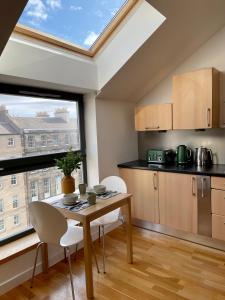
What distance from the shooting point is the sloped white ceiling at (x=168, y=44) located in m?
2.08

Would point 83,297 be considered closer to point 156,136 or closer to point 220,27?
point 156,136

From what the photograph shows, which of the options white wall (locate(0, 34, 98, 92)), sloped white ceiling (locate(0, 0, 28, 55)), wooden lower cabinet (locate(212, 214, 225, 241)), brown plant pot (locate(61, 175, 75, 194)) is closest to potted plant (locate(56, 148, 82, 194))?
brown plant pot (locate(61, 175, 75, 194))

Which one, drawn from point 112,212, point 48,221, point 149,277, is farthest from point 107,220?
point 48,221

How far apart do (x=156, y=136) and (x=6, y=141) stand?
2008 millimetres

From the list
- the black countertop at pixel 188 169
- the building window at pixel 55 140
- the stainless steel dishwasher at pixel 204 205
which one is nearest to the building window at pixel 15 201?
the building window at pixel 55 140

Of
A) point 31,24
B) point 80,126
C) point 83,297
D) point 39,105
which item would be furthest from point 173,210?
point 31,24

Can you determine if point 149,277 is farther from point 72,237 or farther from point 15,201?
point 15,201

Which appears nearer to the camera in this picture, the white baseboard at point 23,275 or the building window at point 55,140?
the white baseboard at point 23,275

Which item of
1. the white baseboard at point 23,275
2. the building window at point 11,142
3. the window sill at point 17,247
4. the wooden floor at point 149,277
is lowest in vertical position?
the wooden floor at point 149,277

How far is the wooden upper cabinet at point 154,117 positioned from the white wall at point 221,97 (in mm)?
309

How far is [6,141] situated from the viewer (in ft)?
7.00

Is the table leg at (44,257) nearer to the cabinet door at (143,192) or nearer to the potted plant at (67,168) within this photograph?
the potted plant at (67,168)

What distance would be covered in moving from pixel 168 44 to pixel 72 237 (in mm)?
2185

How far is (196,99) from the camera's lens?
2.56m
